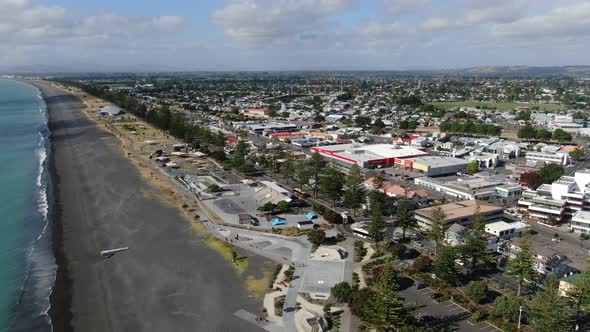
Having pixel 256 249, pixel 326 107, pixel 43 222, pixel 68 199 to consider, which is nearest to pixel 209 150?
pixel 68 199

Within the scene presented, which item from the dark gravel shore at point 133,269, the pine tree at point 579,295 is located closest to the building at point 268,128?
the dark gravel shore at point 133,269

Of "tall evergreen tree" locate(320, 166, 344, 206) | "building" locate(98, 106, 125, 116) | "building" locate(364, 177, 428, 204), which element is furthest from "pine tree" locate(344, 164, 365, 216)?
"building" locate(98, 106, 125, 116)

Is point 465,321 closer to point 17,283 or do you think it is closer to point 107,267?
point 107,267

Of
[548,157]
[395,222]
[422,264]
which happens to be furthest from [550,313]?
[548,157]

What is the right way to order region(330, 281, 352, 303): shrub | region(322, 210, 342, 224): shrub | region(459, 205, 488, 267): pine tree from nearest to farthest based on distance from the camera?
region(330, 281, 352, 303): shrub → region(459, 205, 488, 267): pine tree → region(322, 210, 342, 224): shrub

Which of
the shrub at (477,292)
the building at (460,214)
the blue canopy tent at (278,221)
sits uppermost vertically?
the building at (460,214)

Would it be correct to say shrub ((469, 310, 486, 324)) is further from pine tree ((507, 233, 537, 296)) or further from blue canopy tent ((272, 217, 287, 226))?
blue canopy tent ((272, 217, 287, 226))

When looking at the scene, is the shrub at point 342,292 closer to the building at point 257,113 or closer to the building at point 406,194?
the building at point 406,194
